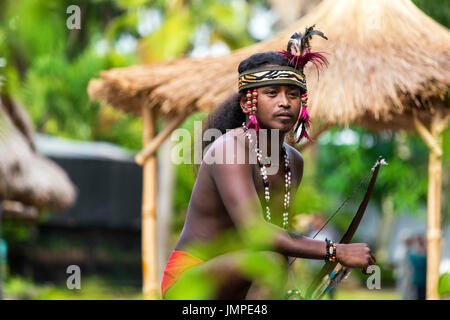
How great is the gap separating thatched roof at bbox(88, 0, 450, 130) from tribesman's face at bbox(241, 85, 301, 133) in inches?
109

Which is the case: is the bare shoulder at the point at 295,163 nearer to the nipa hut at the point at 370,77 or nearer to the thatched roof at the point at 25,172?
the nipa hut at the point at 370,77

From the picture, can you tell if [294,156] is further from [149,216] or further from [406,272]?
[406,272]

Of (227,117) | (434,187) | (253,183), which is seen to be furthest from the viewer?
(434,187)

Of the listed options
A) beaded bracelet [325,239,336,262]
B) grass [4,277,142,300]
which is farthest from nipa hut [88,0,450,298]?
grass [4,277,142,300]

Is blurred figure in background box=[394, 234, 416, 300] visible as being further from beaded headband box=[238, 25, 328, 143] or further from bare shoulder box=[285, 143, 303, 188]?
beaded headband box=[238, 25, 328, 143]

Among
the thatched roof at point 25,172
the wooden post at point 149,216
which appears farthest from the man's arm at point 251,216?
the thatched roof at point 25,172

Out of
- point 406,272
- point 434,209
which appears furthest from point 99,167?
point 434,209

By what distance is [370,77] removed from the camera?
5.68 metres

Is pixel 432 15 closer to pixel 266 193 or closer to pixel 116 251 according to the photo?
pixel 266 193

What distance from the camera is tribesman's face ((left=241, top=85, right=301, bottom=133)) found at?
8.59 ft

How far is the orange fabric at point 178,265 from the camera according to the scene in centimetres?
265

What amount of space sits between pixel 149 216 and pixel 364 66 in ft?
8.16

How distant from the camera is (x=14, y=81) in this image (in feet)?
52.9

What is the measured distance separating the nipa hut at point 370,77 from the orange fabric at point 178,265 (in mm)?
2865
